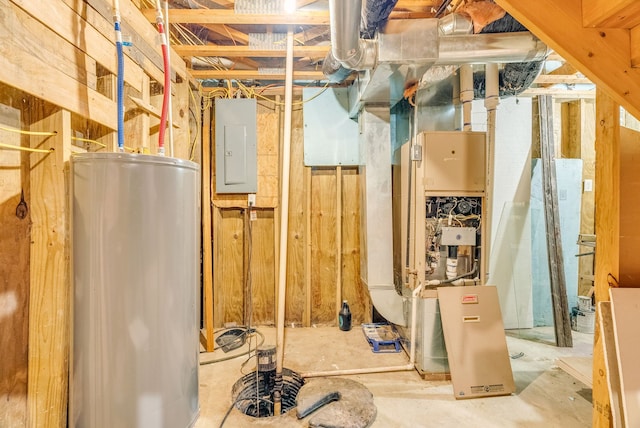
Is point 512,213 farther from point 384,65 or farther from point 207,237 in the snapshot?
point 207,237

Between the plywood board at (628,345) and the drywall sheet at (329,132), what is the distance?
2245mm

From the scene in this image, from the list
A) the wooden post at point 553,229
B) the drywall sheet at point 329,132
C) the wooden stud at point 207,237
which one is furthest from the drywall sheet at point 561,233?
the wooden stud at point 207,237

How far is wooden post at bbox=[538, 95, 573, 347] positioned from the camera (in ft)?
8.95

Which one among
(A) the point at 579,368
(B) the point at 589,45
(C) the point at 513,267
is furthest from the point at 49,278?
(C) the point at 513,267

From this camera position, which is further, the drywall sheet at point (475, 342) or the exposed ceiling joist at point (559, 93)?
the exposed ceiling joist at point (559, 93)

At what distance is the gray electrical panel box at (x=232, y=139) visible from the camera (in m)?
3.00

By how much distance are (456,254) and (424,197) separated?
1.68 ft

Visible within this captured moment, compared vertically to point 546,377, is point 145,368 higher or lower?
higher

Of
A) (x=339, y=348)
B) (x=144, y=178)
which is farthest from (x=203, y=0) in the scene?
(x=339, y=348)

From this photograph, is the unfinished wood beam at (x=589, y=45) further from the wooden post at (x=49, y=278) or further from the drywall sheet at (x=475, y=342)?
the wooden post at (x=49, y=278)

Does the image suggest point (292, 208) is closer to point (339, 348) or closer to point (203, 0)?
point (339, 348)

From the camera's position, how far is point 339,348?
2.72 metres

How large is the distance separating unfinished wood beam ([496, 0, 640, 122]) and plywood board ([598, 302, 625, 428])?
0.79 meters

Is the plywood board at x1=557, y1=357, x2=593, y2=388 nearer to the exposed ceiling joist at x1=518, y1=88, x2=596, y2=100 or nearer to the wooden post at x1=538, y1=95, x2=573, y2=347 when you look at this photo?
the wooden post at x1=538, y1=95, x2=573, y2=347
